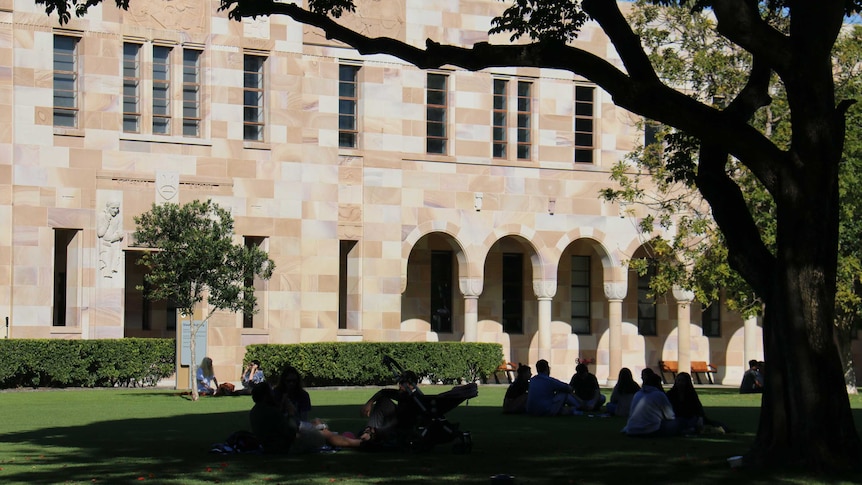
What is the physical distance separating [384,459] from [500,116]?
1219 inches

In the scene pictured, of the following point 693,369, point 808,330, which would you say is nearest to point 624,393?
point 808,330

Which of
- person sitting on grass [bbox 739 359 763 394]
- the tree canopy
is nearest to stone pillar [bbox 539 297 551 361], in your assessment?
person sitting on grass [bbox 739 359 763 394]

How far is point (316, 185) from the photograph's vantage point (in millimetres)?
42969

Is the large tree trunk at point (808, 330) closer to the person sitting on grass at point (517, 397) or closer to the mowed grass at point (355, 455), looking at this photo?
the mowed grass at point (355, 455)

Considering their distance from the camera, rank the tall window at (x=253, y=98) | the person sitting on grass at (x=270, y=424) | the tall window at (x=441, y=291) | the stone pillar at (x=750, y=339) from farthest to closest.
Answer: the stone pillar at (x=750, y=339), the tall window at (x=441, y=291), the tall window at (x=253, y=98), the person sitting on grass at (x=270, y=424)

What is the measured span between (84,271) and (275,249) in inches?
235

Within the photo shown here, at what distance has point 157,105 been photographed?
4112 centimetres

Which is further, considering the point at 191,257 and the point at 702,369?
the point at 702,369

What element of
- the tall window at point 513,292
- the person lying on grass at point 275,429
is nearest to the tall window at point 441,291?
the tall window at point 513,292

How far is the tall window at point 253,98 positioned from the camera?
42.5m

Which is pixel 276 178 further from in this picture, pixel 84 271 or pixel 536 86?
pixel 536 86

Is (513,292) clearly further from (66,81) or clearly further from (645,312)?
(66,81)

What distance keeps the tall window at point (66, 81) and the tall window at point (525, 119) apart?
1500cm

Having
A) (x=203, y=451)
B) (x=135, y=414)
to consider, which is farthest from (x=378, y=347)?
(x=203, y=451)
